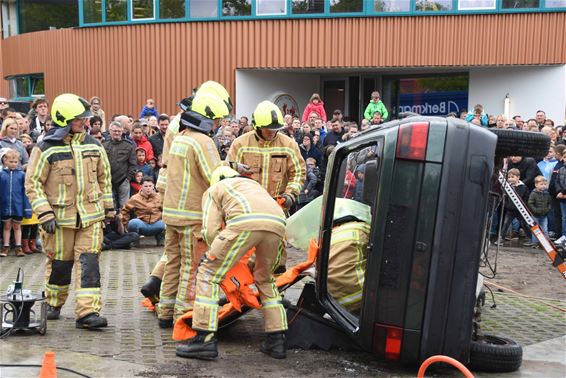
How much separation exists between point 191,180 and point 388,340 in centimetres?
232

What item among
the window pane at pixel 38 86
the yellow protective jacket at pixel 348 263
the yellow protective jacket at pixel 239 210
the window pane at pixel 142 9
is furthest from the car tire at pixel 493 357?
the window pane at pixel 38 86

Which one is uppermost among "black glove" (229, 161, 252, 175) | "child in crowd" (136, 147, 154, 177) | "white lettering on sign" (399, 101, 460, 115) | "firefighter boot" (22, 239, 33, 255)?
"black glove" (229, 161, 252, 175)

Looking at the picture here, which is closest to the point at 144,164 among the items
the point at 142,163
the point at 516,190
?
the point at 142,163

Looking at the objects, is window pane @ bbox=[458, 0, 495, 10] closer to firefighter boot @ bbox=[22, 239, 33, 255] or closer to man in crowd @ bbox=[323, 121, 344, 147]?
man in crowd @ bbox=[323, 121, 344, 147]

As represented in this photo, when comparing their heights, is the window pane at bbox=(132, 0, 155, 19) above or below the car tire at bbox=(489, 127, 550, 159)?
above

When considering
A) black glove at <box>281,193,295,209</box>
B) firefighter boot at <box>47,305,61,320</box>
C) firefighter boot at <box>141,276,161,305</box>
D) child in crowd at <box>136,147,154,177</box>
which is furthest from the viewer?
child in crowd at <box>136,147,154,177</box>

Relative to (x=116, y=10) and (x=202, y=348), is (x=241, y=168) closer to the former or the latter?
(x=202, y=348)

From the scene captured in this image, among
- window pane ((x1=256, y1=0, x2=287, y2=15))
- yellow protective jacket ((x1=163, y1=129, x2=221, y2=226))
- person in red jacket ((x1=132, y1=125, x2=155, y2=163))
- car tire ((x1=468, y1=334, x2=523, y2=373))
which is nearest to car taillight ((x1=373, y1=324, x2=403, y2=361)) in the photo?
car tire ((x1=468, y1=334, x2=523, y2=373))

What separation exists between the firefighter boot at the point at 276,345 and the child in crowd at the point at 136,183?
23.9ft

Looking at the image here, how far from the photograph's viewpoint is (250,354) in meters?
6.14

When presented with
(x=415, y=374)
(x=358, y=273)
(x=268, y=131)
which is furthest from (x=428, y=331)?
(x=268, y=131)

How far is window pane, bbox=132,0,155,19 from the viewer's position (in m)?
21.5

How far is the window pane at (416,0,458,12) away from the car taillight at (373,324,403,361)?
15686 millimetres

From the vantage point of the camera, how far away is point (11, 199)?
1128cm
